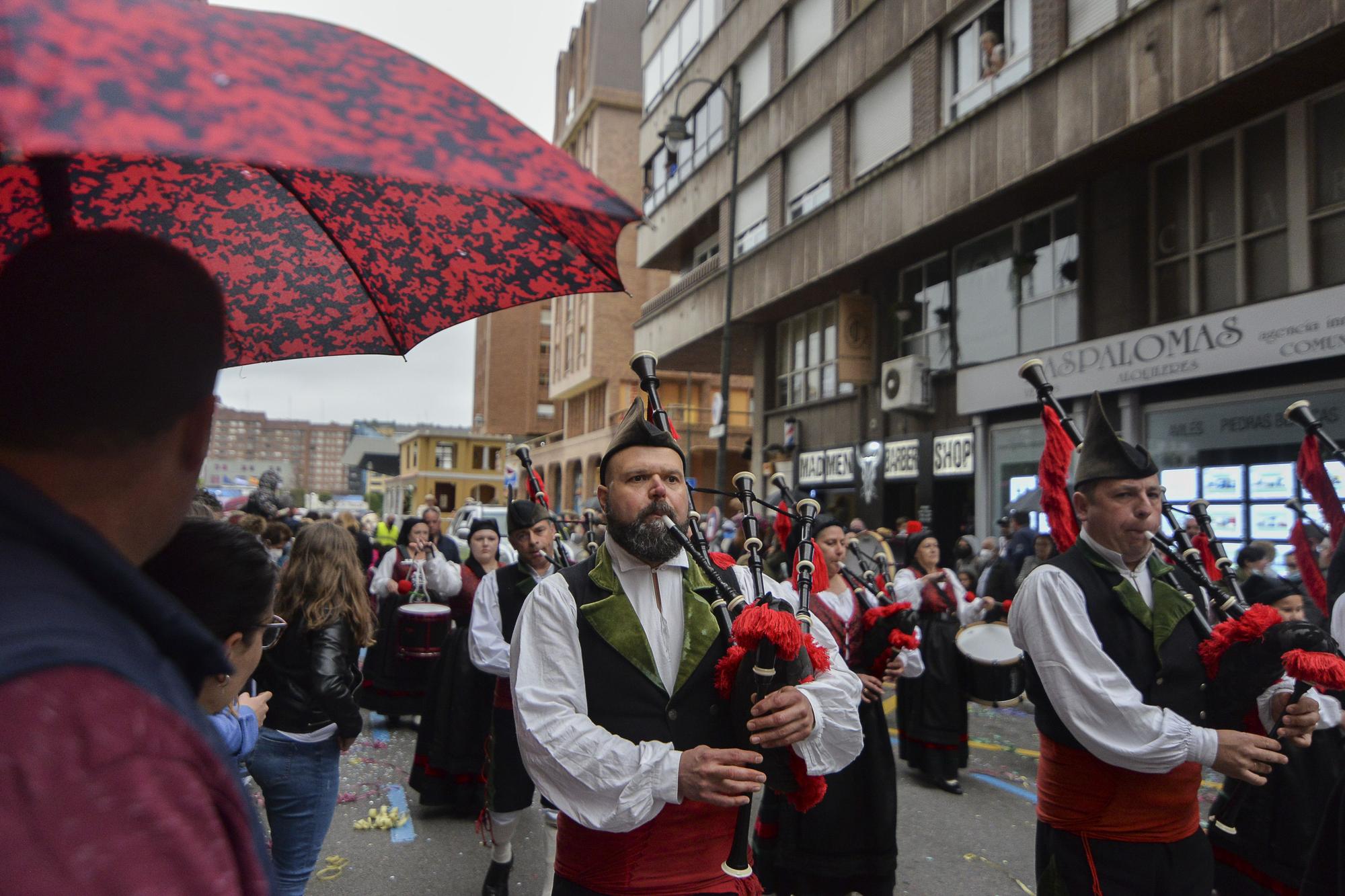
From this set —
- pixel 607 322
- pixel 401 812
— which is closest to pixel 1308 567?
pixel 401 812

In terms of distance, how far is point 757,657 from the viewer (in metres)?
2.43

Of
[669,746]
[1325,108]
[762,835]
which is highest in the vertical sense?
[1325,108]

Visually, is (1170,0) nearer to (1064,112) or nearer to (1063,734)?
(1064,112)

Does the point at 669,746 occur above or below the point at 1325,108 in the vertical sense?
below

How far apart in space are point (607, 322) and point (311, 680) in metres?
45.0

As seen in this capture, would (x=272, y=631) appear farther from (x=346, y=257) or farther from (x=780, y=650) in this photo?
(x=780, y=650)

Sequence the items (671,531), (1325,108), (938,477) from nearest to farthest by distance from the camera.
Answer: (671,531), (1325,108), (938,477)

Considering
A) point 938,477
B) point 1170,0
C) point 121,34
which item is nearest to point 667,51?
point 938,477

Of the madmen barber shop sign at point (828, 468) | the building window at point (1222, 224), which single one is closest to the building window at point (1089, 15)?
the building window at point (1222, 224)

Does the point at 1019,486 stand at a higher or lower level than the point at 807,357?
lower

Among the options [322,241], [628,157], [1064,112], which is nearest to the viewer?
[322,241]

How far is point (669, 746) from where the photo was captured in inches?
98.7

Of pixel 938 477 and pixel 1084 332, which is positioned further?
pixel 938 477

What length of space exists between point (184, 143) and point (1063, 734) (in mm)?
3249
